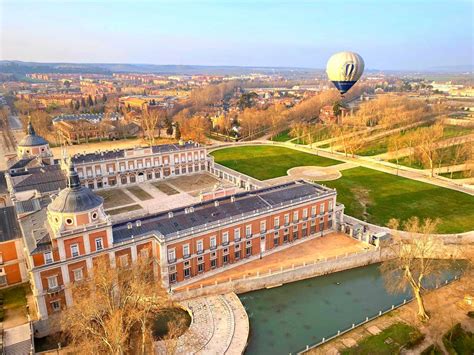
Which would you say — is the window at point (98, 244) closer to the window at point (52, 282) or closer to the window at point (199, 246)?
the window at point (52, 282)

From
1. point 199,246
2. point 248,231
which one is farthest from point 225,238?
point 199,246

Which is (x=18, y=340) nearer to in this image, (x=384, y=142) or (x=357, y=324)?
(x=357, y=324)

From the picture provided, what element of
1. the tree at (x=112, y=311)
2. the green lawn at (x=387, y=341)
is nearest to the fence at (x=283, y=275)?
the tree at (x=112, y=311)

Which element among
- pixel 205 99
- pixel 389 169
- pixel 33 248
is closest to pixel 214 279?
pixel 33 248

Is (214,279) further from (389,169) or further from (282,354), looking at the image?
(389,169)

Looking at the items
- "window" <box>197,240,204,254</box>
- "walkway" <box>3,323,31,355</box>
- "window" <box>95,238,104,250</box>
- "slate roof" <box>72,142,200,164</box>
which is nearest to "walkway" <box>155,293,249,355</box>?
"window" <box>197,240,204,254</box>

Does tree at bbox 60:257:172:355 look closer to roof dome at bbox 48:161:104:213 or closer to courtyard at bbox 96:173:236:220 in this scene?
roof dome at bbox 48:161:104:213
